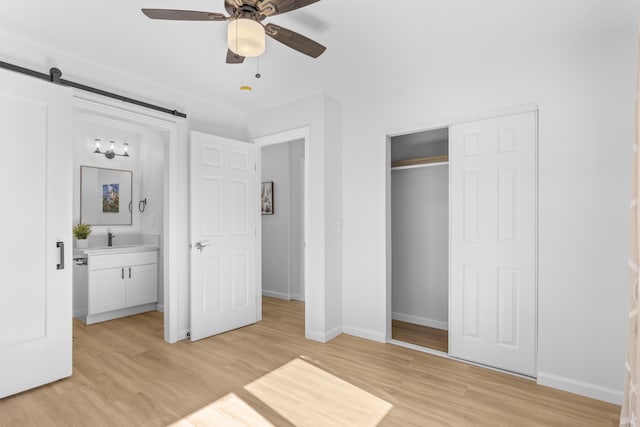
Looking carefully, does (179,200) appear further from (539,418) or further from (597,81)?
(597,81)

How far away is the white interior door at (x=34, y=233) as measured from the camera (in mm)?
2383

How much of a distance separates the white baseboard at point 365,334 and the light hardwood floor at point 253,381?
3.5 inches

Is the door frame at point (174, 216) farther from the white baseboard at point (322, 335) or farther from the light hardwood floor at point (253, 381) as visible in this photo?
the white baseboard at point (322, 335)

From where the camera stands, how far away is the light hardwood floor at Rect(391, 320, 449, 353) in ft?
11.2

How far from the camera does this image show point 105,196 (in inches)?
186

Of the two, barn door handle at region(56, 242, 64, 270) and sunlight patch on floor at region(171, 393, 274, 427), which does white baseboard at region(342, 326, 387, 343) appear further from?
barn door handle at region(56, 242, 64, 270)

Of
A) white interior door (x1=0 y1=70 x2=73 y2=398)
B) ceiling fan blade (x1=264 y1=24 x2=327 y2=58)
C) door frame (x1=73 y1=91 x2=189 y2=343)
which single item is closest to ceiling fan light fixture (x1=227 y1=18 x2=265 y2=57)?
ceiling fan blade (x1=264 y1=24 x2=327 y2=58)

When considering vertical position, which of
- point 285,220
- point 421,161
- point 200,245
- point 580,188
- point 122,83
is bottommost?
point 200,245

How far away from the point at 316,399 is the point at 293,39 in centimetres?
236

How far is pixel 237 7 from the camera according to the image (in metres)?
1.76

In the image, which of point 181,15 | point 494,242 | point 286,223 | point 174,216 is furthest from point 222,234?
point 494,242

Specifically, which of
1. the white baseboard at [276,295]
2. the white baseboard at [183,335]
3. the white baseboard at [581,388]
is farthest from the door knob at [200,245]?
the white baseboard at [581,388]

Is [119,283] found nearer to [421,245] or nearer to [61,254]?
[61,254]

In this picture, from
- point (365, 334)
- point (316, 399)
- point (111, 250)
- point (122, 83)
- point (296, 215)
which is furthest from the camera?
point (296, 215)
